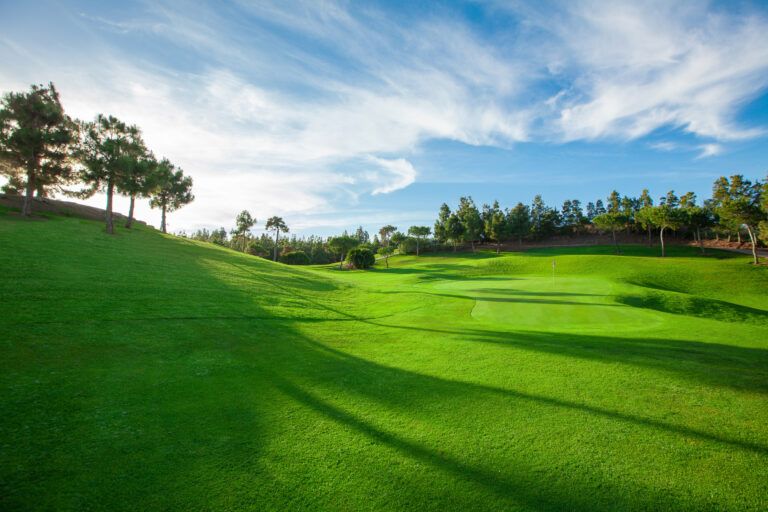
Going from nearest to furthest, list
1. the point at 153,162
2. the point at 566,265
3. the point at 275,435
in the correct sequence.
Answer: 1. the point at 275,435
2. the point at 153,162
3. the point at 566,265

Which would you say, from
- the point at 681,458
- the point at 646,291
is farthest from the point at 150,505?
the point at 646,291

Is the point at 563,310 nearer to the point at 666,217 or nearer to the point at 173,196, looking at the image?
the point at 666,217

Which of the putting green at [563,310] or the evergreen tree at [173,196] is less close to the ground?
the evergreen tree at [173,196]

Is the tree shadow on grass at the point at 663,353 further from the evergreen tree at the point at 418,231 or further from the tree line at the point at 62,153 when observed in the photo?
the evergreen tree at the point at 418,231

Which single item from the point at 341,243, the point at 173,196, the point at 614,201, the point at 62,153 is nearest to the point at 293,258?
the point at 341,243

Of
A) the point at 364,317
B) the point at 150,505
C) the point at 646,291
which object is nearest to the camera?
the point at 150,505

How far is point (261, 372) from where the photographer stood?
211 inches

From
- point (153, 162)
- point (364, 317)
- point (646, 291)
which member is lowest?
point (364, 317)

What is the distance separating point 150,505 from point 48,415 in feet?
7.99

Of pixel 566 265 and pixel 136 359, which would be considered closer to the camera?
pixel 136 359

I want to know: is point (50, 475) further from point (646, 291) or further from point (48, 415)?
point (646, 291)

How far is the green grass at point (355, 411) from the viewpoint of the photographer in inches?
103

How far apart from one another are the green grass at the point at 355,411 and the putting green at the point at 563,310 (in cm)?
114

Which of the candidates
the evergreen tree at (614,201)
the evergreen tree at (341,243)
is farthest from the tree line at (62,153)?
the evergreen tree at (614,201)
